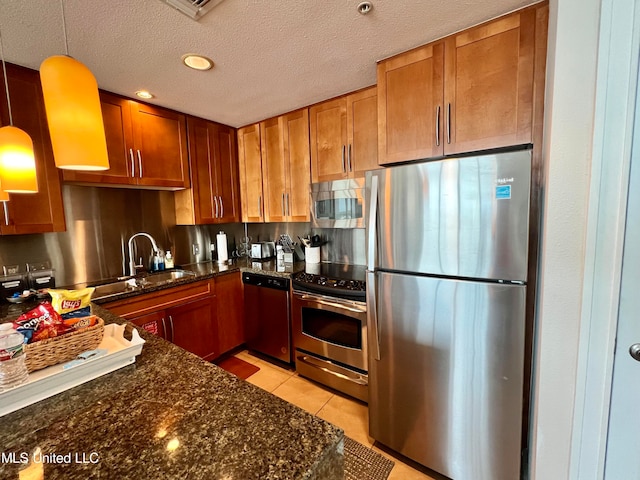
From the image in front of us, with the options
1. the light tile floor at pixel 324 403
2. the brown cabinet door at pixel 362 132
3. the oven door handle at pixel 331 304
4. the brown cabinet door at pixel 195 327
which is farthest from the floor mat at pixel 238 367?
the brown cabinet door at pixel 362 132

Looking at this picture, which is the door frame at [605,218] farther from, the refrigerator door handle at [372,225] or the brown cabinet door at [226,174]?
the brown cabinet door at [226,174]

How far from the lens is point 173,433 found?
0.61 m

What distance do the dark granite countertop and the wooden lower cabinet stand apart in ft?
4.40

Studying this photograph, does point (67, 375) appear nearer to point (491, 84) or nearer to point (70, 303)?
point (70, 303)

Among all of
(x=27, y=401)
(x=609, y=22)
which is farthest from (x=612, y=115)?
(x=27, y=401)

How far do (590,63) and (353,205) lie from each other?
58.3 inches

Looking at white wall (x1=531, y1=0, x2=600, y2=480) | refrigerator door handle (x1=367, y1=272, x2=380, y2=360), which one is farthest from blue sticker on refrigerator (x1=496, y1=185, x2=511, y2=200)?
refrigerator door handle (x1=367, y1=272, x2=380, y2=360)

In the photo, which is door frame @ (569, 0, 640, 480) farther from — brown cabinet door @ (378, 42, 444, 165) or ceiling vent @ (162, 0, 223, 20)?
ceiling vent @ (162, 0, 223, 20)

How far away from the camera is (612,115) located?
93 cm

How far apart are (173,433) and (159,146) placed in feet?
7.92

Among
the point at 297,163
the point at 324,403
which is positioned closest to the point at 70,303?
the point at 324,403

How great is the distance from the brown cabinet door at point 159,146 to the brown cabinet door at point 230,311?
1.00 meters

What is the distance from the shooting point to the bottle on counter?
0.72m

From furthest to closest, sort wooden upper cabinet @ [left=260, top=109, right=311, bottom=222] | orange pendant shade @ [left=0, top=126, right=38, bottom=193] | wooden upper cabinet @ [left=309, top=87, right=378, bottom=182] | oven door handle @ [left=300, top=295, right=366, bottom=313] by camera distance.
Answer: wooden upper cabinet @ [left=260, top=109, right=311, bottom=222], wooden upper cabinet @ [left=309, top=87, right=378, bottom=182], oven door handle @ [left=300, top=295, right=366, bottom=313], orange pendant shade @ [left=0, top=126, right=38, bottom=193]
